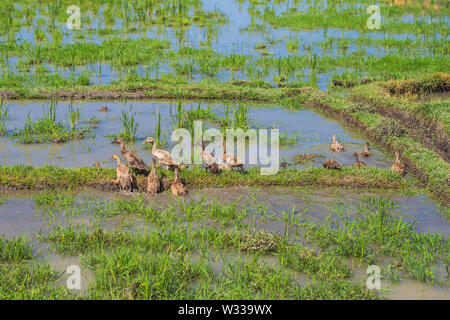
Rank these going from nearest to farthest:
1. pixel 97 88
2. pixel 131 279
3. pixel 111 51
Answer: pixel 131 279, pixel 97 88, pixel 111 51

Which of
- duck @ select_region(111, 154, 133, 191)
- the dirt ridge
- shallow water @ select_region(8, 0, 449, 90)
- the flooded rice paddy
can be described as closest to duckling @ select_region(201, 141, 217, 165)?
the flooded rice paddy

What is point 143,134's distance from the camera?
944 centimetres

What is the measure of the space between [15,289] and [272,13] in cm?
1785

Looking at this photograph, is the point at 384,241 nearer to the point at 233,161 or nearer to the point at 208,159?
the point at 233,161

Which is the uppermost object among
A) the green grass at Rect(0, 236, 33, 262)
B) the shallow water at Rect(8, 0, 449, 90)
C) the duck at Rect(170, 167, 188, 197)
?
the shallow water at Rect(8, 0, 449, 90)

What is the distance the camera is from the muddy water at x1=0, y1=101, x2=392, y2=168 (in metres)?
8.41

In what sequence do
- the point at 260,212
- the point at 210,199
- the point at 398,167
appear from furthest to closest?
the point at 398,167 → the point at 210,199 → the point at 260,212

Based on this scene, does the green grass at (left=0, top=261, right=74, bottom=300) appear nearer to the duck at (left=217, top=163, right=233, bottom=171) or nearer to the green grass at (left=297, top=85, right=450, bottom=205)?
the duck at (left=217, top=163, right=233, bottom=171)

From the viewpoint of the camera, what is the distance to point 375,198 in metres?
7.24

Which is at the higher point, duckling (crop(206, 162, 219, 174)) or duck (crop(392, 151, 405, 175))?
duckling (crop(206, 162, 219, 174))

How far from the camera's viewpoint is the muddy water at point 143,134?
8.41 m

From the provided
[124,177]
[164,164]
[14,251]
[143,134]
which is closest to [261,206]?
[164,164]

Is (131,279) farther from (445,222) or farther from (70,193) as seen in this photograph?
(445,222)
